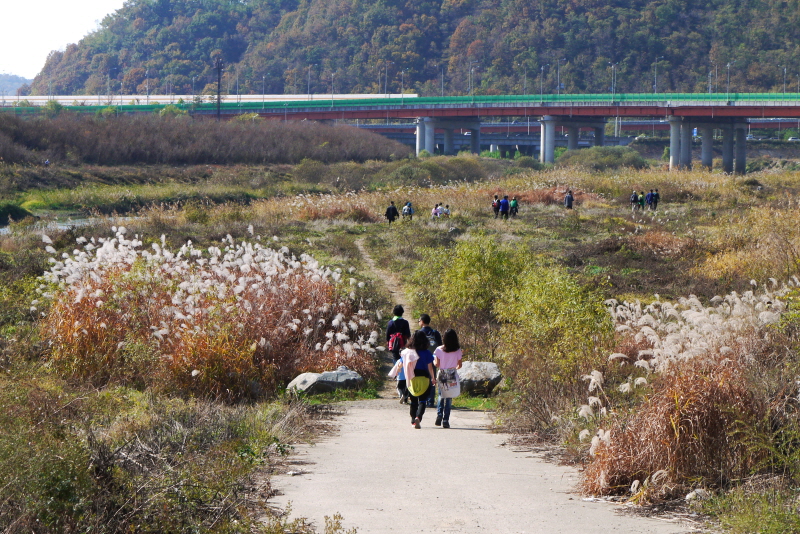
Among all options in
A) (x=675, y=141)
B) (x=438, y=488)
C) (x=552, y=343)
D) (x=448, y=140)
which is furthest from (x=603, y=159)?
(x=438, y=488)

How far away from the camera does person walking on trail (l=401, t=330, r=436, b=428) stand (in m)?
12.1

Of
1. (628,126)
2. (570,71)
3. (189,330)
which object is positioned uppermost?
(570,71)

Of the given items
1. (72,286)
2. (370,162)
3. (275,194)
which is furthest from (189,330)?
(370,162)

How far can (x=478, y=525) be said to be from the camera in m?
7.25

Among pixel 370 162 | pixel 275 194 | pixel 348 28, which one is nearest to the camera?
pixel 275 194

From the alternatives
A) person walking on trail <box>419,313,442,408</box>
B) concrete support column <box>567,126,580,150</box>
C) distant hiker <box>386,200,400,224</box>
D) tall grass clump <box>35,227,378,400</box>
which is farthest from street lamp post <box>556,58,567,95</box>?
person walking on trail <box>419,313,442,408</box>

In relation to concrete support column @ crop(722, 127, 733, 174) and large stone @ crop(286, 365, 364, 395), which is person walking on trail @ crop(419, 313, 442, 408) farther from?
concrete support column @ crop(722, 127, 733, 174)

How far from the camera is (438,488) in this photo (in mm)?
8352

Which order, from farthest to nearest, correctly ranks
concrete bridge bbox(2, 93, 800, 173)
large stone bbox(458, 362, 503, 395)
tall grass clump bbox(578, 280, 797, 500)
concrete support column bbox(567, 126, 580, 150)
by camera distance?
1. concrete support column bbox(567, 126, 580, 150)
2. concrete bridge bbox(2, 93, 800, 173)
3. large stone bbox(458, 362, 503, 395)
4. tall grass clump bbox(578, 280, 797, 500)

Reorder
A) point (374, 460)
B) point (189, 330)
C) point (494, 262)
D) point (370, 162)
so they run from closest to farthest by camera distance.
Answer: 1. point (374, 460)
2. point (189, 330)
3. point (494, 262)
4. point (370, 162)

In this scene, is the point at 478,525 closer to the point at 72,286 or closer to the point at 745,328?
the point at 745,328

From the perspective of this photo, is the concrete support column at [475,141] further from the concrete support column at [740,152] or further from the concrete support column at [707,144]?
the concrete support column at [740,152]

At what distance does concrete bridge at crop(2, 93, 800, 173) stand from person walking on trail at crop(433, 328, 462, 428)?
64727mm

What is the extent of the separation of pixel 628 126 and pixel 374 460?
443 feet
